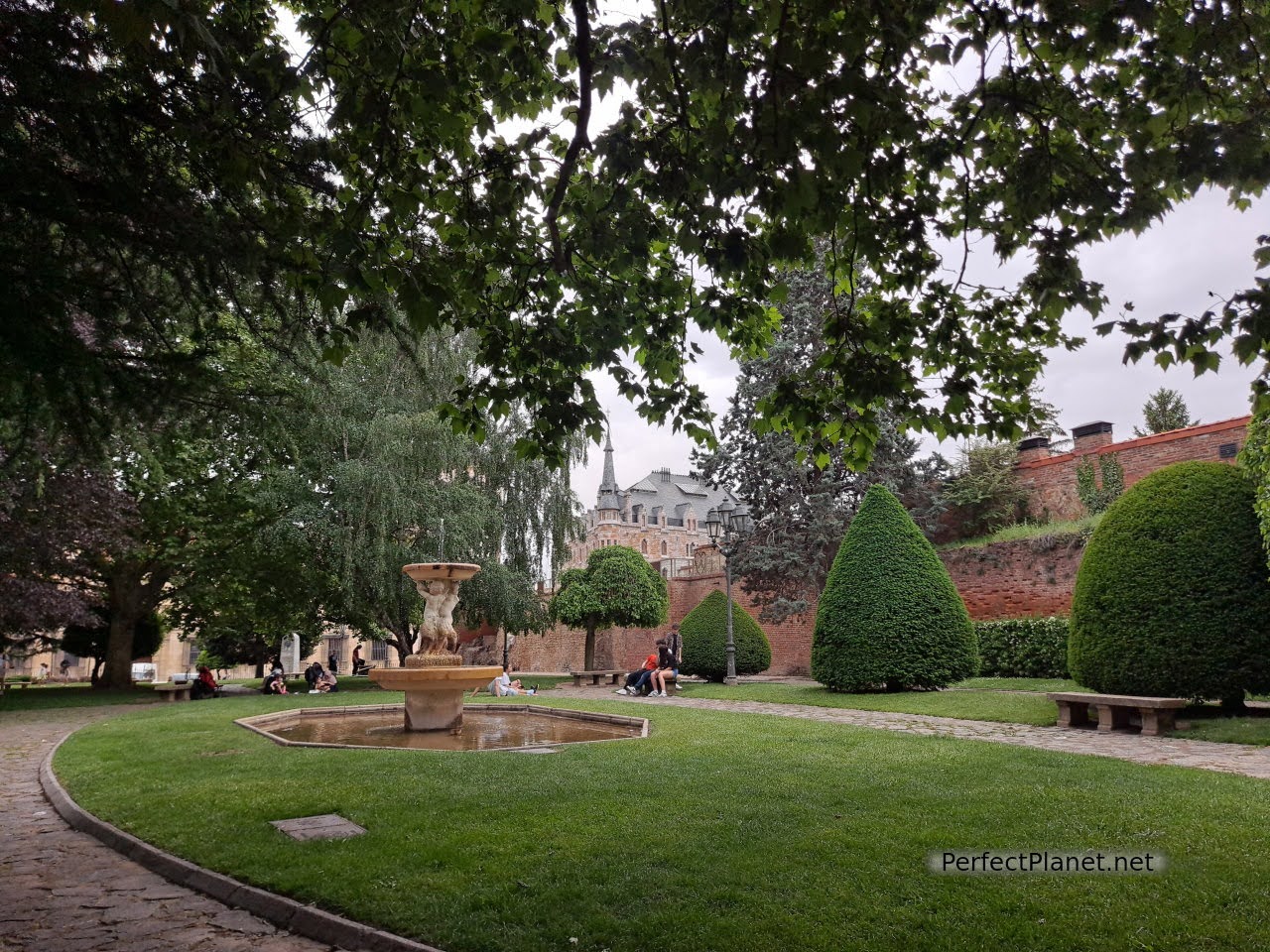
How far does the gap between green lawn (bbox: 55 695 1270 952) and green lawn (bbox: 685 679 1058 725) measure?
12.5 feet

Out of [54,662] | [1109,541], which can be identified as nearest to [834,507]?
[1109,541]

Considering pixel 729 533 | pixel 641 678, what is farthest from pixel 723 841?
pixel 729 533

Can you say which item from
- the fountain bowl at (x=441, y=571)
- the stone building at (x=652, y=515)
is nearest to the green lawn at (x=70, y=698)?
the fountain bowl at (x=441, y=571)

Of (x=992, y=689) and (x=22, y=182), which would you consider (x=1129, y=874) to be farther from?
(x=992, y=689)

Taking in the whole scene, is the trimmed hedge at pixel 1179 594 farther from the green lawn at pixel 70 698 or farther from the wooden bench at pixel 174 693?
the green lawn at pixel 70 698

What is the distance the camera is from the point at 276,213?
5.43 m

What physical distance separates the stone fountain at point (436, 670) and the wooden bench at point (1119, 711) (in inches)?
330

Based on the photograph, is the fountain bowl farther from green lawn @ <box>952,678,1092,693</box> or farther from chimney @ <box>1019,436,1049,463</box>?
chimney @ <box>1019,436,1049,463</box>

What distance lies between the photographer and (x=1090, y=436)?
23.6 metres

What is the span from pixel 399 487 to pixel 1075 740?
1553cm

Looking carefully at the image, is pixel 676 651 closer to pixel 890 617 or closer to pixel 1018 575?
pixel 890 617

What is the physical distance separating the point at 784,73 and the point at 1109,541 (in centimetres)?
1028

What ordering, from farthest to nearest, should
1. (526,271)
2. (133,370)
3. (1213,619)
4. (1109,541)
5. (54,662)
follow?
Answer: (54,662) < (1109,541) < (1213,619) < (526,271) < (133,370)

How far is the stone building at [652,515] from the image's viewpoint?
7175 centimetres
